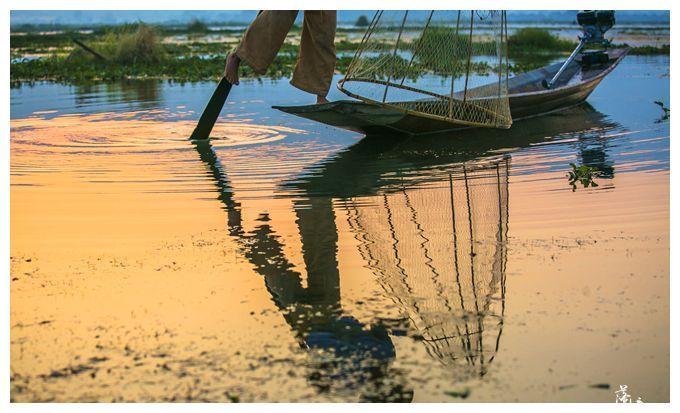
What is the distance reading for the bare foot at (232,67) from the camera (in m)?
8.48

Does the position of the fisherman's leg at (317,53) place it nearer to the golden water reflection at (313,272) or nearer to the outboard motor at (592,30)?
the golden water reflection at (313,272)

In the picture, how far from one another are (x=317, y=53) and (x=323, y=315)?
A: 4208mm

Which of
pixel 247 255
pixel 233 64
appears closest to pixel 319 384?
pixel 247 255

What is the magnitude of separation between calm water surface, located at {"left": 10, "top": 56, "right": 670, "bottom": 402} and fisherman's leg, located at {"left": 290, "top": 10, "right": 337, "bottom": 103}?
2.25 feet

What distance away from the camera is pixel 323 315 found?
4.61 m

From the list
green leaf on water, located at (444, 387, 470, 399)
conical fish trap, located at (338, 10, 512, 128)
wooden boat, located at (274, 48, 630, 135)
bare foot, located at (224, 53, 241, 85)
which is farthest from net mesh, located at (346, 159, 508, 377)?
bare foot, located at (224, 53, 241, 85)

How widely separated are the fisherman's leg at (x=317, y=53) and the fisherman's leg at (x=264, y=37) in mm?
190

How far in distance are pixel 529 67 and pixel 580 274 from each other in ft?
45.9

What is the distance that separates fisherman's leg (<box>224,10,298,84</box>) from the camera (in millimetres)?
8109

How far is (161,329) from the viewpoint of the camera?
4.48 m

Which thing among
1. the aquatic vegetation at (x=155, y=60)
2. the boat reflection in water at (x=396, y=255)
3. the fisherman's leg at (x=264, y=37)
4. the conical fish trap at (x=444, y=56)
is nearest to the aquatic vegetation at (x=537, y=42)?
the aquatic vegetation at (x=155, y=60)

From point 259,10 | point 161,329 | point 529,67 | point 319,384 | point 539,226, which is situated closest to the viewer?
point 319,384

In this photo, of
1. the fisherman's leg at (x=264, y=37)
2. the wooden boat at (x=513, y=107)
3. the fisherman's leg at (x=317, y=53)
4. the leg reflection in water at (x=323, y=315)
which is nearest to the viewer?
the leg reflection in water at (x=323, y=315)

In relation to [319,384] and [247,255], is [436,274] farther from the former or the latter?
[319,384]
